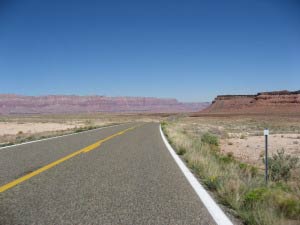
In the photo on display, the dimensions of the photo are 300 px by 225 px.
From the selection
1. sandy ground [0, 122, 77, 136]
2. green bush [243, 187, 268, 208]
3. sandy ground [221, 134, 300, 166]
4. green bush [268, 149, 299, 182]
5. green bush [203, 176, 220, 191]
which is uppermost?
green bush [243, 187, 268, 208]

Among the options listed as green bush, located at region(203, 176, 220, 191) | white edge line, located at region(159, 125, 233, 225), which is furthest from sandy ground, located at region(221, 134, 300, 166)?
green bush, located at region(203, 176, 220, 191)

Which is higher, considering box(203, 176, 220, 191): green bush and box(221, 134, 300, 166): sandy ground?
box(203, 176, 220, 191): green bush

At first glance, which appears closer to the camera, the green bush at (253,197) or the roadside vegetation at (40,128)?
the green bush at (253,197)

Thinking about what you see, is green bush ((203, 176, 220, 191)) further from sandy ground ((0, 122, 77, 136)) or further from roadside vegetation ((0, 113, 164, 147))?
sandy ground ((0, 122, 77, 136))

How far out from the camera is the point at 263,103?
138000mm

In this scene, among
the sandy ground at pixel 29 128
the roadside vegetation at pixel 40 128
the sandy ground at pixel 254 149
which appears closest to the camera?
the sandy ground at pixel 254 149

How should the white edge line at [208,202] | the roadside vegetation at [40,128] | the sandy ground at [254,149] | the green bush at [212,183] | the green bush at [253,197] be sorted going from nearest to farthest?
the white edge line at [208,202], the green bush at [253,197], the green bush at [212,183], the sandy ground at [254,149], the roadside vegetation at [40,128]

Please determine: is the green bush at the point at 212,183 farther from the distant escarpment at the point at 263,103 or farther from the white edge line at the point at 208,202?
the distant escarpment at the point at 263,103

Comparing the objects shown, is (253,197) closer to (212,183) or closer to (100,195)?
(212,183)

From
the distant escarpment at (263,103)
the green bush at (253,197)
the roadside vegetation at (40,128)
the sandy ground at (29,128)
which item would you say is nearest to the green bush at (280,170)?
the green bush at (253,197)

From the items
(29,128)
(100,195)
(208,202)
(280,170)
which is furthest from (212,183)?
(29,128)

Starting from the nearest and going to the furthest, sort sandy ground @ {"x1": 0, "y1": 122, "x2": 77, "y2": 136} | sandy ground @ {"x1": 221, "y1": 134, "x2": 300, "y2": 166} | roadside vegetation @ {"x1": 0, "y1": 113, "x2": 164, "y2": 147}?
sandy ground @ {"x1": 221, "y1": 134, "x2": 300, "y2": 166} → roadside vegetation @ {"x1": 0, "y1": 113, "x2": 164, "y2": 147} → sandy ground @ {"x1": 0, "y1": 122, "x2": 77, "y2": 136}

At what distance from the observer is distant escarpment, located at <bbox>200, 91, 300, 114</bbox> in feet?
420

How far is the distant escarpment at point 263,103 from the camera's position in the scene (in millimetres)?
128125
